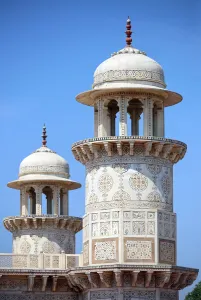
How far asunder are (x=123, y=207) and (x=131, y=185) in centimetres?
80

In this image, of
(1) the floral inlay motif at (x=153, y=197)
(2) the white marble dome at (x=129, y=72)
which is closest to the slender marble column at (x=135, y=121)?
(2) the white marble dome at (x=129, y=72)

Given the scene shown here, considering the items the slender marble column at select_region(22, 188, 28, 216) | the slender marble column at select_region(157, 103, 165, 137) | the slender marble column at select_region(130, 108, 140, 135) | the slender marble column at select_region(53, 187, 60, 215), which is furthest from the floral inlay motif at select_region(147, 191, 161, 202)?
the slender marble column at select_region(22, 188, 28, 216)

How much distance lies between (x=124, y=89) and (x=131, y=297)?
6.82 meters

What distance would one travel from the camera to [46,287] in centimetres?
4169

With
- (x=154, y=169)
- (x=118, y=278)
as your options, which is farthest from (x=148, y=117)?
(x=118, y=278)

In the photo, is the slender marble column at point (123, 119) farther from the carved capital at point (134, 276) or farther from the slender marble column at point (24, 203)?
A: the slender marble column at point (24, 203)

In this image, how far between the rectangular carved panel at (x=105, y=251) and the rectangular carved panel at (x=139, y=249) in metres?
0.34

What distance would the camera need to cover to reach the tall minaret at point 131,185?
127ft

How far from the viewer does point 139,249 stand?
127ft

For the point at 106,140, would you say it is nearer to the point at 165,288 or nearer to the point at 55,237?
the point at 165,288

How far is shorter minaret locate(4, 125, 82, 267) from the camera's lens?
4894cm

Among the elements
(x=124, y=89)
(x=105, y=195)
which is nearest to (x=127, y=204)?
(x=105, y=195)

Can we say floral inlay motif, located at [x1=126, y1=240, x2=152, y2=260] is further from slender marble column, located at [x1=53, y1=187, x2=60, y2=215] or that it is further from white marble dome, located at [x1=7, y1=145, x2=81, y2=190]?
slender marble column, located at [x1=53, y1=187, x2=60, y2=215]

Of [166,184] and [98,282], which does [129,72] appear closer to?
[166,184]
